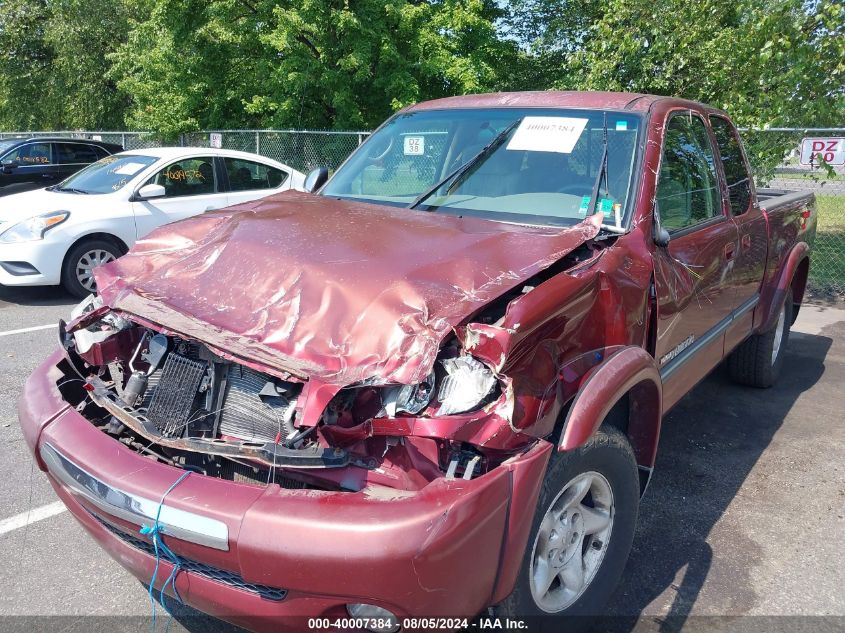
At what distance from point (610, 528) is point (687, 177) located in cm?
192

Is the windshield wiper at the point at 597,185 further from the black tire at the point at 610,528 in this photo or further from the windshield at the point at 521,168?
the black tire at the point at 610,528

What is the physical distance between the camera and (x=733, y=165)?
4234 millimetres

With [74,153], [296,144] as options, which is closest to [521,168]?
[74,153]

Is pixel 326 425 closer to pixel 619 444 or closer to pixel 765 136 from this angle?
pixel 619 444

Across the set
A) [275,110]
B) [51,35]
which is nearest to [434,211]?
[275,110]

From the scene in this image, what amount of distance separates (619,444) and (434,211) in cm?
143

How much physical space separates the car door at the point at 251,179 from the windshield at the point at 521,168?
519 centimetres

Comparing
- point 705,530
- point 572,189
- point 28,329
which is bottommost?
point 28,329

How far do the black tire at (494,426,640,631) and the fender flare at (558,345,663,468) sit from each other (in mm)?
106

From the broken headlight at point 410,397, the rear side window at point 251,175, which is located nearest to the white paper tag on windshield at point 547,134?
the broken headlight at point 410,397

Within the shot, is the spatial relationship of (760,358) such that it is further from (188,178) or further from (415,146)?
(188,178)

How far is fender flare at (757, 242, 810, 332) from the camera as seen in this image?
473 centimetres

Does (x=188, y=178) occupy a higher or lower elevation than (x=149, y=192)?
higher

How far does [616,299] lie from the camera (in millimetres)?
2586
